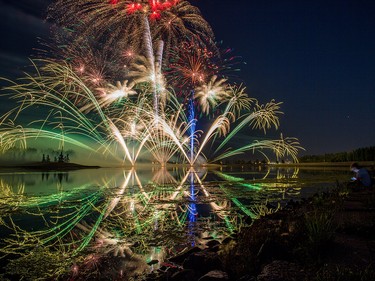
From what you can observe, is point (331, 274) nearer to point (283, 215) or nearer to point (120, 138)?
point (283, 215)

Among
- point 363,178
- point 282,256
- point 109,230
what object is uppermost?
point 363,178

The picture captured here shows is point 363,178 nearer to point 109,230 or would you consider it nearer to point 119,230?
point 119,230

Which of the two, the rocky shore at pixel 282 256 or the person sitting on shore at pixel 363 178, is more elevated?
the person sitting on shore at pixel 363 178

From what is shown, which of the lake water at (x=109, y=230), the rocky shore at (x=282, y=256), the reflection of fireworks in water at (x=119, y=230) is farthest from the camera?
the reflection of fireworks in water at (x=119, y=230)

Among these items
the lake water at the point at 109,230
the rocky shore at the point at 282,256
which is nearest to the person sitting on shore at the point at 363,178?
the lake water at the point at 109,230

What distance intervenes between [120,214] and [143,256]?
6353 millimetres

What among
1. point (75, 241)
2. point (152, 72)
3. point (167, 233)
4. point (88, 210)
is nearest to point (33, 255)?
point (75, 241)

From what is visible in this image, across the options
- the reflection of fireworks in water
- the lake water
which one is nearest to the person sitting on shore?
the lake water

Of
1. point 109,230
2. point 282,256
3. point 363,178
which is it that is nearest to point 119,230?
point 109,230

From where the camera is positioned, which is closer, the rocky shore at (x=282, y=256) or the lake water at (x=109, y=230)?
the rocky shore at (x=282, y=256)

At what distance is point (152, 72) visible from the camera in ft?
111

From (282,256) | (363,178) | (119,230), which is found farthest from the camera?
(363,178)

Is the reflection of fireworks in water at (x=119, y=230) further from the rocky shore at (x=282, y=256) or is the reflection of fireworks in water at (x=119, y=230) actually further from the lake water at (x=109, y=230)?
the rocky shore at (x=282, y=256)

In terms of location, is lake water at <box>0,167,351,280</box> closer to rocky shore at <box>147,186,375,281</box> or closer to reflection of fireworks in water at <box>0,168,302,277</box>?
reflection of fireworks in water at <box>0,168,302,277</box>
